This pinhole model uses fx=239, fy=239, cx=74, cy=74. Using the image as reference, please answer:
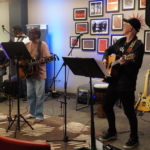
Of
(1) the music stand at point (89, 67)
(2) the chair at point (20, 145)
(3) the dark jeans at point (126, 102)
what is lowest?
(3) the dark jeans at point (126, 102)

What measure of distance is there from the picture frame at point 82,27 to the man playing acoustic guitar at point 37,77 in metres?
2.13

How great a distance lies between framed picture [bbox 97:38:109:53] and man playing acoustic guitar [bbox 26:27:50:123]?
2.05 meters

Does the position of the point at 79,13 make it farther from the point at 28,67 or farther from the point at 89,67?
the point at 89,67

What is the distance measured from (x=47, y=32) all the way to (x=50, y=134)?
10.7 feet

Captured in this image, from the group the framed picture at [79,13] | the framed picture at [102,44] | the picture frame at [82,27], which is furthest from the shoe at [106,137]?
the framed picture at [79,13]

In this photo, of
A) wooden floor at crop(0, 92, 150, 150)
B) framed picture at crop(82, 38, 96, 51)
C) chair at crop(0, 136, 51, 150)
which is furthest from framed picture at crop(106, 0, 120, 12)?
chair at crop(0, 136, 51, 150)

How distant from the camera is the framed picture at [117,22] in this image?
17.8 ft

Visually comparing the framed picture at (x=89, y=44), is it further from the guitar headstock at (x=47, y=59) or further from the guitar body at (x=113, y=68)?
Result: the guitar body at (x=113, y=68)

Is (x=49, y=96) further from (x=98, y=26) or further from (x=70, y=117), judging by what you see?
(x=98, y=26)

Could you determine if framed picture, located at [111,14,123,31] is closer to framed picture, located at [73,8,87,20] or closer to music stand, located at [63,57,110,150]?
framed picture, located at [73,8,87,20]

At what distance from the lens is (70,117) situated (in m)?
4.54

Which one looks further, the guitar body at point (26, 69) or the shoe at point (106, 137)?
the guitar body at point (26, 69)

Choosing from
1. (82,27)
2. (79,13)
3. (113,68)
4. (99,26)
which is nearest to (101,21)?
(99,26)

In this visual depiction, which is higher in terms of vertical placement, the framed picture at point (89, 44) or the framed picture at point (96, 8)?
the framed picture at point (96, 8)
